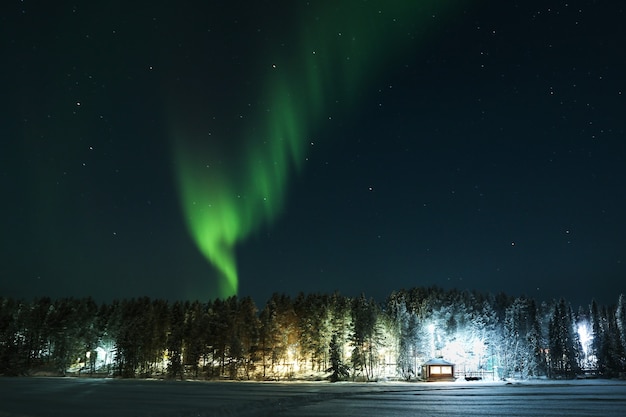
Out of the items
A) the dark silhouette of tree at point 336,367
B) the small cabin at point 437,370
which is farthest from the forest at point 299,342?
the small cabin at point 437,370

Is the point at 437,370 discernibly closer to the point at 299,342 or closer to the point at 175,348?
the point at 299,342

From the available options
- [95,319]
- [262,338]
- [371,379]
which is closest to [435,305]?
[371,379]

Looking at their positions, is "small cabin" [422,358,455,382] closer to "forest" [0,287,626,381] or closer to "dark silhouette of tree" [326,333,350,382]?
"forest" [0,287,626,381]

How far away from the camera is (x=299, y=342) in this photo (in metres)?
114

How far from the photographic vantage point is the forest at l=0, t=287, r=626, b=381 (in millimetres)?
109125

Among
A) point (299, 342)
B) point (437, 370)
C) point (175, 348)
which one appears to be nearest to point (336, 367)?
point (437, 370)

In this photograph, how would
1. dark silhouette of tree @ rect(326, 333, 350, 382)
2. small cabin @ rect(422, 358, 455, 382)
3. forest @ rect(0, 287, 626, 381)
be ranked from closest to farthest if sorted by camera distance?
small cabin @ rect(422, 358, 455, 382) < dark silhouette of tree @ rect(326, 333, 350, 382) < forest @ rect(0, 287, 626, 381)

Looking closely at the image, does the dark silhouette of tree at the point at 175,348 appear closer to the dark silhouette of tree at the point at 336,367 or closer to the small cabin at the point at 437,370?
the dark silhouette of tree at the point at 336,367

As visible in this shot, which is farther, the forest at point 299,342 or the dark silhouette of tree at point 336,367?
the forest at point 299,342

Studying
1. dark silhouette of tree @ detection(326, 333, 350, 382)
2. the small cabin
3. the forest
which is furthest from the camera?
the forest

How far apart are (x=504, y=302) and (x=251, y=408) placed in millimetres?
148277

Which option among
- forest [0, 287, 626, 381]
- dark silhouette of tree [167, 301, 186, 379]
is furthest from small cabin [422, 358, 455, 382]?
dark silhouette of tree [167, 301, 186, 379]

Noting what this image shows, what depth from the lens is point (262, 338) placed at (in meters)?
108

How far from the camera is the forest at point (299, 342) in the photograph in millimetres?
109125
